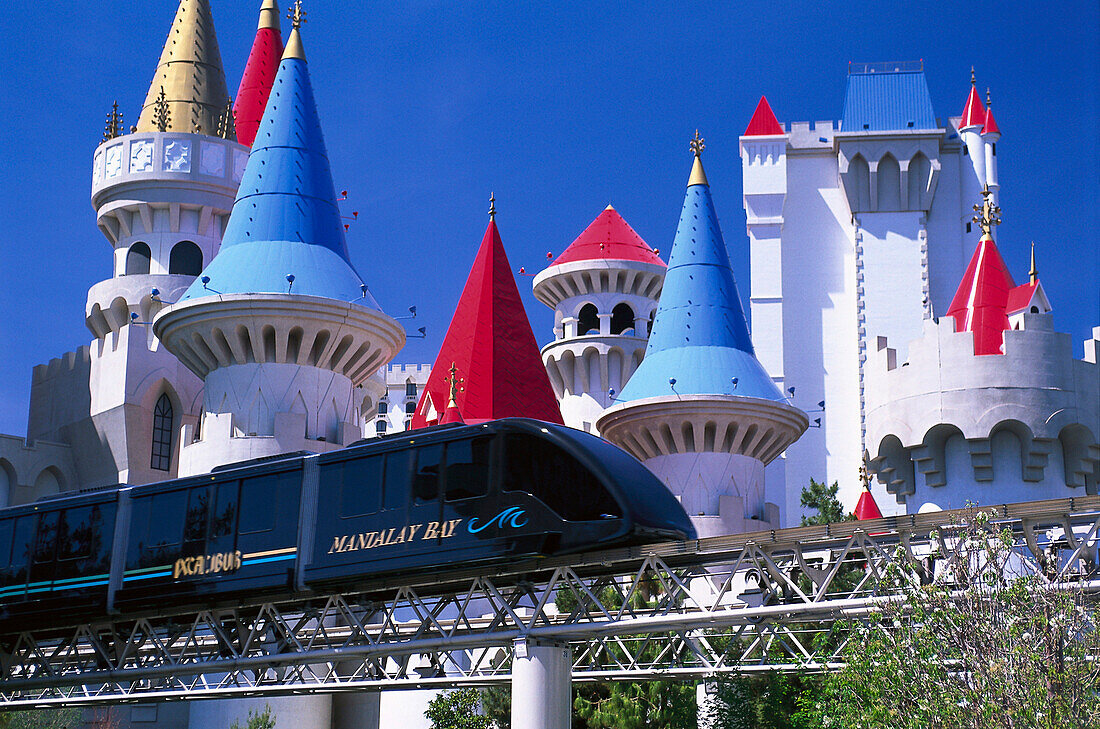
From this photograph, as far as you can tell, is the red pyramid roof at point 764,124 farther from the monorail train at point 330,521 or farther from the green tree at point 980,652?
the green tree at point 980,652

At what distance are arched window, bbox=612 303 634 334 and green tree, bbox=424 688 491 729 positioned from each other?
2245 cm

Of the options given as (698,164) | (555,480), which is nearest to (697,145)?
(698,164)

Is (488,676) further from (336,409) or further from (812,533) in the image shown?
(336,409)

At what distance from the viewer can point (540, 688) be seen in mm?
18531

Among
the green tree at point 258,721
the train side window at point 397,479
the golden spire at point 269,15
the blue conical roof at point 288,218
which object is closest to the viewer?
the train side window at point 397,479

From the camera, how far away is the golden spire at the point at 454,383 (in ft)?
109

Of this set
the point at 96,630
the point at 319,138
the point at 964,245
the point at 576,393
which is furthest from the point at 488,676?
the point at 964,245

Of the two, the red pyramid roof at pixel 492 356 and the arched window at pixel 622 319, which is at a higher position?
the arched window at pixel 622 319

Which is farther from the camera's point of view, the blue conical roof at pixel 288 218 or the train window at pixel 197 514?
the blue conical roof at pixel 288 218

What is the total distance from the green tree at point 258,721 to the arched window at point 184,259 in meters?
Result: 15.0

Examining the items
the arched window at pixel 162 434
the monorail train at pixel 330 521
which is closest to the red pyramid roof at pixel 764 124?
the arched window at pixel 162 434

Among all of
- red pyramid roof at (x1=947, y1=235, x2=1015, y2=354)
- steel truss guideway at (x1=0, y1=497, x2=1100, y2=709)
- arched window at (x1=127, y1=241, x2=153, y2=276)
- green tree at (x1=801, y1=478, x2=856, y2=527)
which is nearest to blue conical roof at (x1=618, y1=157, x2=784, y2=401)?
green tree at (x1=801, y1=478, x2=856, y2=527)

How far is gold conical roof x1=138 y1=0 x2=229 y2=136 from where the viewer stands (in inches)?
1593

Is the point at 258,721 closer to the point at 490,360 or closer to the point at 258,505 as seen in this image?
the point at 258,505
